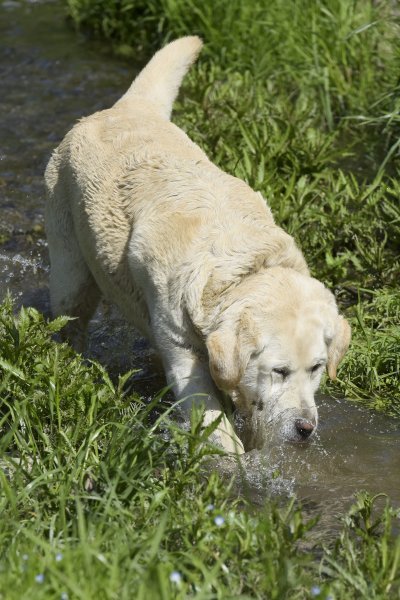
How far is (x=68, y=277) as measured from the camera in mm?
5742

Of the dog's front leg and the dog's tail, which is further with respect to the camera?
the dog's tail

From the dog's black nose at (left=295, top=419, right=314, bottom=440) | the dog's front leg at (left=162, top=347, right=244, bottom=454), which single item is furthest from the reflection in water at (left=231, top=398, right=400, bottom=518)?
the dog's front leg at (left=162, top=347, right=244, bottom=454)

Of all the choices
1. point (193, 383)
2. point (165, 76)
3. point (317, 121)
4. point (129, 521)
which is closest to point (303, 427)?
point (193, 383)

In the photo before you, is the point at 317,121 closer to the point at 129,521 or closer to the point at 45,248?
the point at 45,248

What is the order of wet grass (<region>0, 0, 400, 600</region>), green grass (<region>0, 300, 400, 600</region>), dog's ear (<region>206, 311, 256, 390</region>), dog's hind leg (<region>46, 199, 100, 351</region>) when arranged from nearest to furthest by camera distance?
1. green grass (<region>0, 300, 400, 600</region>)
2. wet grass (<region>0, 0, 400, 600</region>)
3. dog's ear (<region>206, 311, 256, 390</region>)
4. dog's hind leg (<region>46, 199, 100, 351</region>)

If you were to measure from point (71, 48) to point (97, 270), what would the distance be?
16.3 feet

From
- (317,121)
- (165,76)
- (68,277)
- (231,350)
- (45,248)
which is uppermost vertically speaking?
(165,76)

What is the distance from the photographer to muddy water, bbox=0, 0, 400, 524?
180 inches

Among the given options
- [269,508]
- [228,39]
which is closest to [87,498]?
[269,508]

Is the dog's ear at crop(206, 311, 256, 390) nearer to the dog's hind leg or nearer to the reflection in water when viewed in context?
the reflection in water

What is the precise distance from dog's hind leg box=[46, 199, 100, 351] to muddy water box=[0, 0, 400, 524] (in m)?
0.31

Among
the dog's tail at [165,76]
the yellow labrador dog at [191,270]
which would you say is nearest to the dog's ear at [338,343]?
the yellow labrador dog at [191,270]

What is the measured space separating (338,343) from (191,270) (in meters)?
0.72

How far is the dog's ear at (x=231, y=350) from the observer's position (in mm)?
4117
